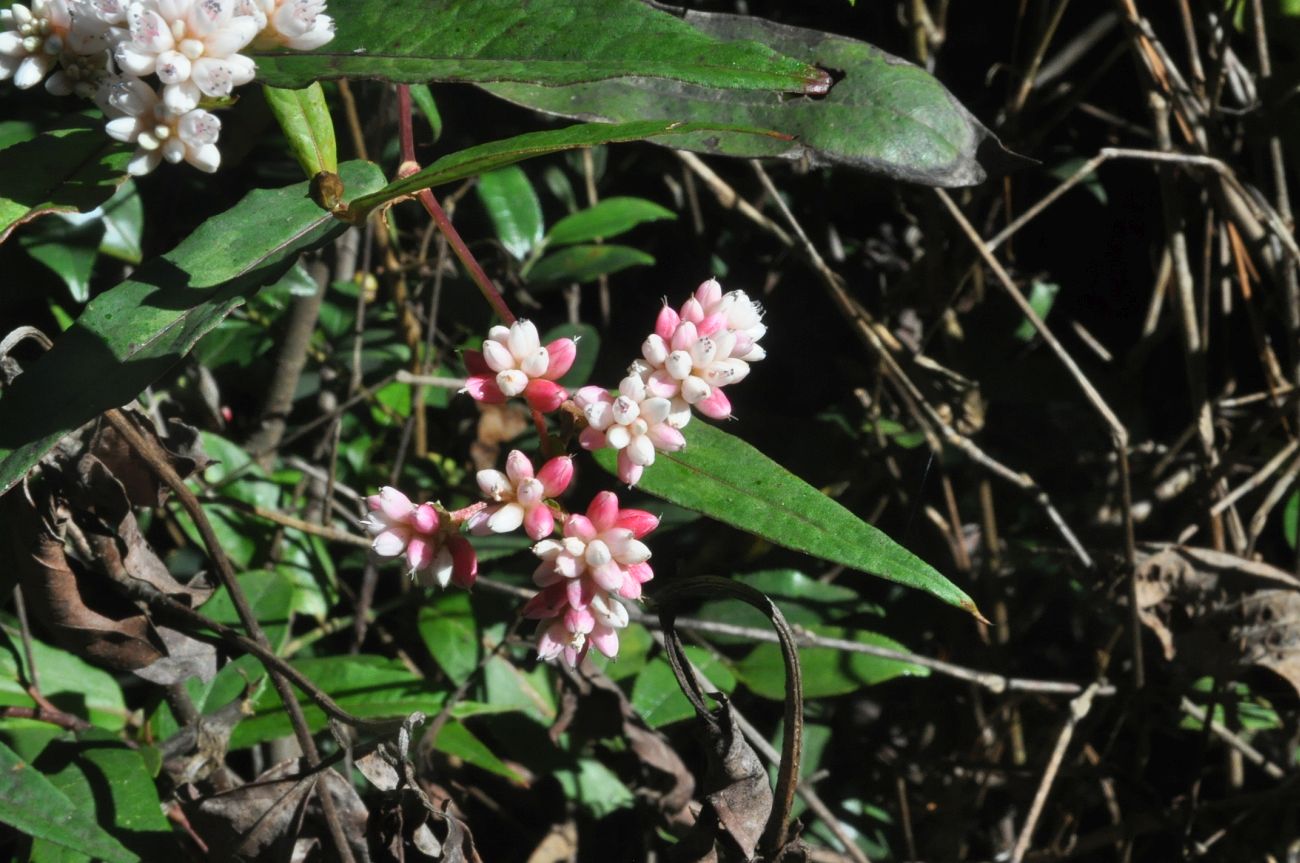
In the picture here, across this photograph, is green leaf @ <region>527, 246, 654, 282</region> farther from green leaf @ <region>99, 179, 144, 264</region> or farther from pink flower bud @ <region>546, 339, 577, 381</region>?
pink flower bud @ <region>546, 339, 577, 381</region>

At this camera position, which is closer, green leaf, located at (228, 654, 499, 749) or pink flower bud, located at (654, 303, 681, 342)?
pink flower bud, located at (654, 303, 681, 342)

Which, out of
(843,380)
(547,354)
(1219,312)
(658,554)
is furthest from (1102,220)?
Result: (547,354)

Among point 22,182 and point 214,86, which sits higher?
point 214,86

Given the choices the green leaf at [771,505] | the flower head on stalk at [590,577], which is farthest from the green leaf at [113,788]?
the green leaf at [771,505]

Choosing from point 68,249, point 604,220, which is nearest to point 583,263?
point 604,220

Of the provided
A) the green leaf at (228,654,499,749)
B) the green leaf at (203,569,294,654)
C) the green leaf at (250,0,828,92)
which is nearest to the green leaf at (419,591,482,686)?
the green leaf at (228,654,499,749)

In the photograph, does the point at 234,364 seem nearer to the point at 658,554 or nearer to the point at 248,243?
the point at 658,554

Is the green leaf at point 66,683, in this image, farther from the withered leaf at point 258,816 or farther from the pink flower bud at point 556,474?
the pink flower bud at point 556,474
